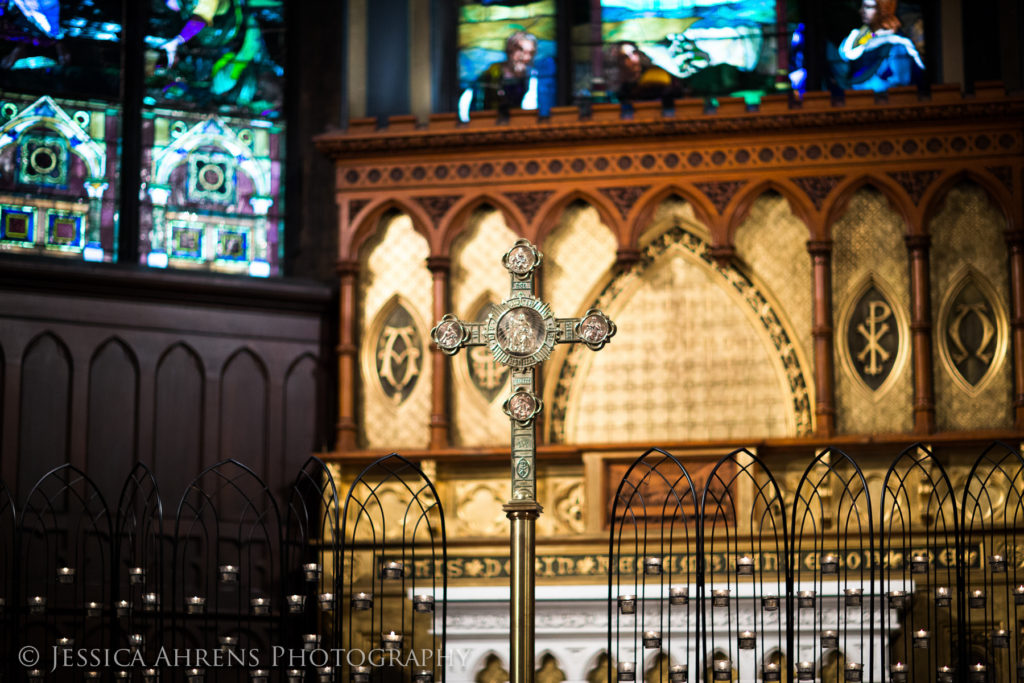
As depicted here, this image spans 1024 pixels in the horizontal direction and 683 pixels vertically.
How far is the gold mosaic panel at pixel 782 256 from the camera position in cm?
1042

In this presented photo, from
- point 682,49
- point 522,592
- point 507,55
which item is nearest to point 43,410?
point 507,55

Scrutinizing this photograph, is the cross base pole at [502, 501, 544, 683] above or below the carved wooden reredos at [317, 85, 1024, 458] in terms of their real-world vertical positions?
below

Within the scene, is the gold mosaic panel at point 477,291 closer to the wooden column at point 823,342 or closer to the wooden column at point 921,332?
the wooden column at point 823,342

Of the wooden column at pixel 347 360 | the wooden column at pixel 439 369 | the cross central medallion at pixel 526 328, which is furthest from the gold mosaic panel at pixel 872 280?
the cross central medallion at pixel 526 328

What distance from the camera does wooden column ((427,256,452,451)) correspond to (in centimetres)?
1051

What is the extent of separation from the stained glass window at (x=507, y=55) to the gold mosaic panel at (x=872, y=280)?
2.49m

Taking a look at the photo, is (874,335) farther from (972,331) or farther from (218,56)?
(218,56)

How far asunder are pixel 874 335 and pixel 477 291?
284 cm

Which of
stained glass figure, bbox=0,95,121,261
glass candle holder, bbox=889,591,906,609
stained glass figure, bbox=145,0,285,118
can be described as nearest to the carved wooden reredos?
stained glass figure, bbox=145,0,285,118

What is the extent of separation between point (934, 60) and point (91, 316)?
638 cm

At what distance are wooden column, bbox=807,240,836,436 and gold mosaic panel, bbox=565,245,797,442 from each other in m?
0.26

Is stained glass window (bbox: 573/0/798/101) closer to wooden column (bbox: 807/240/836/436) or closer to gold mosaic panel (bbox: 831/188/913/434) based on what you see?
gold mosaic panel (bbox: 831/188/913/434)

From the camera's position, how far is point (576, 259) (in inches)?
424

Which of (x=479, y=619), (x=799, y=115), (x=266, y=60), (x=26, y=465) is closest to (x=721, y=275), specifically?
(x=799, y=115)
